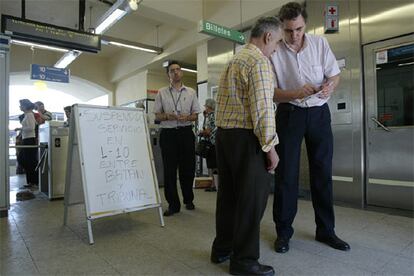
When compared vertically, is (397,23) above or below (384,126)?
above

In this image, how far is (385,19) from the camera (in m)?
3.14

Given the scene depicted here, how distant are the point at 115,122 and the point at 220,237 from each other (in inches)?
52.0

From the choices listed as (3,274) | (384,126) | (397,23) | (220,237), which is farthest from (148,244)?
(397,23)

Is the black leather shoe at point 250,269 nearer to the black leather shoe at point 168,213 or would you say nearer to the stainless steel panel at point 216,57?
the black leather shoe at point 168,213

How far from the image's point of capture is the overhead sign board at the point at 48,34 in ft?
14.8

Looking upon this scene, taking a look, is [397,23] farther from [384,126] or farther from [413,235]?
[413,235]

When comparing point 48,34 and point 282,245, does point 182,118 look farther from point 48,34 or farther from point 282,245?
point 48,34

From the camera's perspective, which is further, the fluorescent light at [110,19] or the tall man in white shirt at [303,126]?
the fluorescent light at [110,19]

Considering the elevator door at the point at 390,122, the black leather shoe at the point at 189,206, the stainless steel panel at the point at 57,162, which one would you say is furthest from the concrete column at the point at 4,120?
the elevator door at the point at 390,122

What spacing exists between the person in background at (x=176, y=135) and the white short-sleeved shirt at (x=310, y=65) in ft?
4.05

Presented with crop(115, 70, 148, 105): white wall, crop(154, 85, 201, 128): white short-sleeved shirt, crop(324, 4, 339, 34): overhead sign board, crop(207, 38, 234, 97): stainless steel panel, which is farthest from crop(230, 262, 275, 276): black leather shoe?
crop(115, 70, 148, 105): white wall

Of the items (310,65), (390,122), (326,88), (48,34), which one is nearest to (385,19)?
(390,122)

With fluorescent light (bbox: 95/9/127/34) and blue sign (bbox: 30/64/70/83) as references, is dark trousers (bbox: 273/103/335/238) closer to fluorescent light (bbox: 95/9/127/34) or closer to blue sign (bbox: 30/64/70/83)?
fluorescent light (bbox: 95/9/127/34)

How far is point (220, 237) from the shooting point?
1.69 metres
